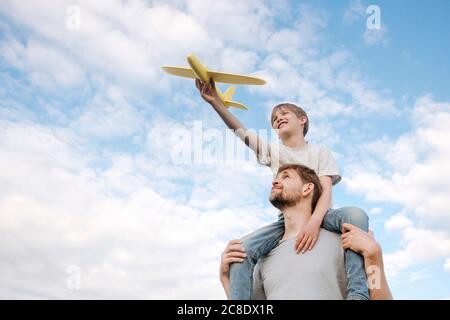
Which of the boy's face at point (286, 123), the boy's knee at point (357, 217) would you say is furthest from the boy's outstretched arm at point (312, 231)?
the boy's face at point (286, 123)

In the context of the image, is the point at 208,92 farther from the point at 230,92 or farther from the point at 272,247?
the point at 230,92

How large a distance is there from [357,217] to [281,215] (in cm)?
78

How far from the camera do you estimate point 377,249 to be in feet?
11.8

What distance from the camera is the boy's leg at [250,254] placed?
3.93 meters

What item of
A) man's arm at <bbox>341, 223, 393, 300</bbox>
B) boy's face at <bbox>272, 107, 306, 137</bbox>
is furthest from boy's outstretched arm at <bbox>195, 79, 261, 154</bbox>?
man's arm at <bbox>341, 223, 393, 300</bbox>

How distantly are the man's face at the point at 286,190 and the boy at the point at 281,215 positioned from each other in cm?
19

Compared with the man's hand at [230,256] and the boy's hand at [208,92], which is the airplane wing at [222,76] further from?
the man's hand at [230,256]

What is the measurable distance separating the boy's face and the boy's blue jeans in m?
1.07
